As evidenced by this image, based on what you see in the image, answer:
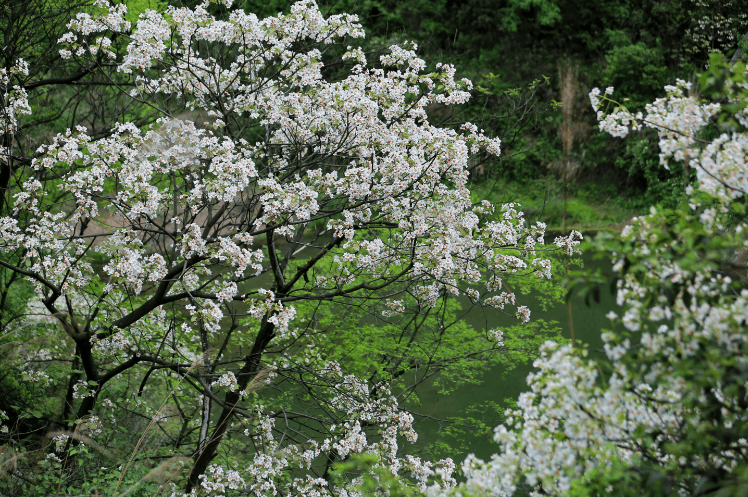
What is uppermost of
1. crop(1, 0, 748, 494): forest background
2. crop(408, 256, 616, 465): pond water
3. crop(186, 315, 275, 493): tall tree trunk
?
crop(1, 0, 748, 494): forest background

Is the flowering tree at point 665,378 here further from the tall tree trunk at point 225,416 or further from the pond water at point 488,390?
the pond water at point 488,390

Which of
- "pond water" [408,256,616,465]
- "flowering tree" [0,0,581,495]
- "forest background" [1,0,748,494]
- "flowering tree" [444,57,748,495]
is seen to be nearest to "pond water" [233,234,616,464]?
"pond water" [408,256,616,465]

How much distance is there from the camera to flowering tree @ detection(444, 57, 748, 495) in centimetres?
183

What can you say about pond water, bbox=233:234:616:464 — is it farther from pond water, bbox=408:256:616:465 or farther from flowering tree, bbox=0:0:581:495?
flowering tree, bbox=0:0:581:495

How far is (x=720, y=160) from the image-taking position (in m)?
2.21

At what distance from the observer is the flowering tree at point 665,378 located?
1825 millimetres

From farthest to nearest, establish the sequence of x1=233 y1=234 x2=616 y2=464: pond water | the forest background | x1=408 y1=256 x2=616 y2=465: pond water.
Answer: the forest background < x1=408 y1=256 x2=616 y2=465: pond water < x1=233 y1=234 x2=616 y2=464: pond water

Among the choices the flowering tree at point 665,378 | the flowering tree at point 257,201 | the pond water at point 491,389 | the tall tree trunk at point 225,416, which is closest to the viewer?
the flowering tree at point 665,378

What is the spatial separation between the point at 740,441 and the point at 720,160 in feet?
3.33

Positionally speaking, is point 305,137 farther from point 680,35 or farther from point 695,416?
point 680,35

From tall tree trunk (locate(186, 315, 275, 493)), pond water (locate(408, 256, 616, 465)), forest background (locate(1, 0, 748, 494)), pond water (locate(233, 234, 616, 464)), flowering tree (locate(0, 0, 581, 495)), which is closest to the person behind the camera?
flowering tree (locate(0, 0, 581, 495))

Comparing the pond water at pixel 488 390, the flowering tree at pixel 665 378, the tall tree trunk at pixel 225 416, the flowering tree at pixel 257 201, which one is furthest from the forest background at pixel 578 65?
the flowering tree at pixel 665 378

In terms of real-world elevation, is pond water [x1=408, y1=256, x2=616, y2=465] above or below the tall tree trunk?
above

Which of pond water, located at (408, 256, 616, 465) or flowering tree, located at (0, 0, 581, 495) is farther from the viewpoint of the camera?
pond water, located at (408, 256, 616, 465)
